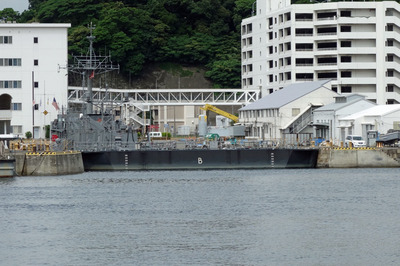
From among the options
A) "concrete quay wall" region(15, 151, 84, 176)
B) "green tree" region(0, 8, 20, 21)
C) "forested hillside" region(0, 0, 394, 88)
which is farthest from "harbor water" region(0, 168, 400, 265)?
"green tree" region(0, 8, 20, 21)

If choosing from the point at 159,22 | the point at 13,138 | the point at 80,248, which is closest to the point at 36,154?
the point at 13,138

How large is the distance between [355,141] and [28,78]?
3852cm

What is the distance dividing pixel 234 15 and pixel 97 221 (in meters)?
104

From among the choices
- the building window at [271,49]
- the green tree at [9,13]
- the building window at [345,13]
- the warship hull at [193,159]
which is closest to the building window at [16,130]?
the warship hull at [193,159]

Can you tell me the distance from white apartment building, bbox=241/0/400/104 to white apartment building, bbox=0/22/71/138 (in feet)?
123

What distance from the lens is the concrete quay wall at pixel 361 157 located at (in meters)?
85.9

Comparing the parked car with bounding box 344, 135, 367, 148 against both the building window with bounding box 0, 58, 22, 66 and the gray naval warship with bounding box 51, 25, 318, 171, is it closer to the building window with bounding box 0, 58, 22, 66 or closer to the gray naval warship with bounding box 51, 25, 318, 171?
the gray naval warship with bounding box 51, 25, 318, 171

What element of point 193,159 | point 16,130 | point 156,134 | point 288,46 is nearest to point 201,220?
point 193,159

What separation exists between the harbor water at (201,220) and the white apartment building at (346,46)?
5091 centimetres

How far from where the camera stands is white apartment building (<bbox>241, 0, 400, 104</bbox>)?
128 meters

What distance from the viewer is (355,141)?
90.2 metres

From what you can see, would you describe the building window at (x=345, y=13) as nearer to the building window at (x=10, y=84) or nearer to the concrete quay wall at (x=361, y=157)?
the concrete quay wall at (x=361, y=157)

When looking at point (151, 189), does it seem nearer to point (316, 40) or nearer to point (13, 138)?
point (13, 138)

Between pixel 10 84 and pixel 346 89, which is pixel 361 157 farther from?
pixel 346 89
